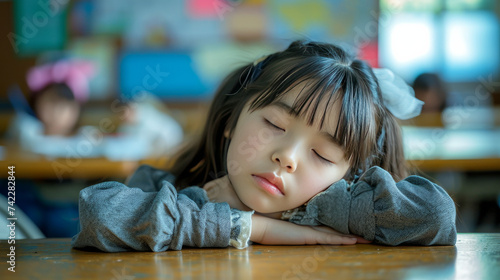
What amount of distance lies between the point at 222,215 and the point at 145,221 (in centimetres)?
11

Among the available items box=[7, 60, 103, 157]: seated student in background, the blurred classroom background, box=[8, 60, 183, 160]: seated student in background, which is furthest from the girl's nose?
the blurred classroom background

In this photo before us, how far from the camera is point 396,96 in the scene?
40.7 inches

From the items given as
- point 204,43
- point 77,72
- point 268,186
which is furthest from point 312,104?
point 77,72

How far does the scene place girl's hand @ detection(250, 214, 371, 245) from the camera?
82 cm

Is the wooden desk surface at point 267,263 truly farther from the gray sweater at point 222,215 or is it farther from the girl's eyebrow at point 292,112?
the girl's eyebrow at point 292,112

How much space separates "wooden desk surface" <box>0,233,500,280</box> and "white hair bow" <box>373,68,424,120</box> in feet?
1.04

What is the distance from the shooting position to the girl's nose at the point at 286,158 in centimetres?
82

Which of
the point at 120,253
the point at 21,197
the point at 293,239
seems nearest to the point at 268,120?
the point at 293,239

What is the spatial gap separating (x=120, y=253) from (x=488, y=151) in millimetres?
2504

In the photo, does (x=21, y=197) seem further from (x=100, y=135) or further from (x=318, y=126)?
(x=318, y=126)

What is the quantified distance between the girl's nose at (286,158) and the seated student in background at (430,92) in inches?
122

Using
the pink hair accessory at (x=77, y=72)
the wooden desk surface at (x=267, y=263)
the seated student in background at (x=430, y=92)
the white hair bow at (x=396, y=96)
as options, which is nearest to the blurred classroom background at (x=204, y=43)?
the pink hair accessory at (x=77, y=72)

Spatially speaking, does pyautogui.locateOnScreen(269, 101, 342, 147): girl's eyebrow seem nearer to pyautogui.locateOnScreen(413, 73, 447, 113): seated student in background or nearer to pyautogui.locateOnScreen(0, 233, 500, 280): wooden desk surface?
pyautogui.locateOnScreen(0, 233, 500, 280): wooden desk surface

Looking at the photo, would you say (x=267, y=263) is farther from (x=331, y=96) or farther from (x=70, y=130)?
(x=70, y=130)
